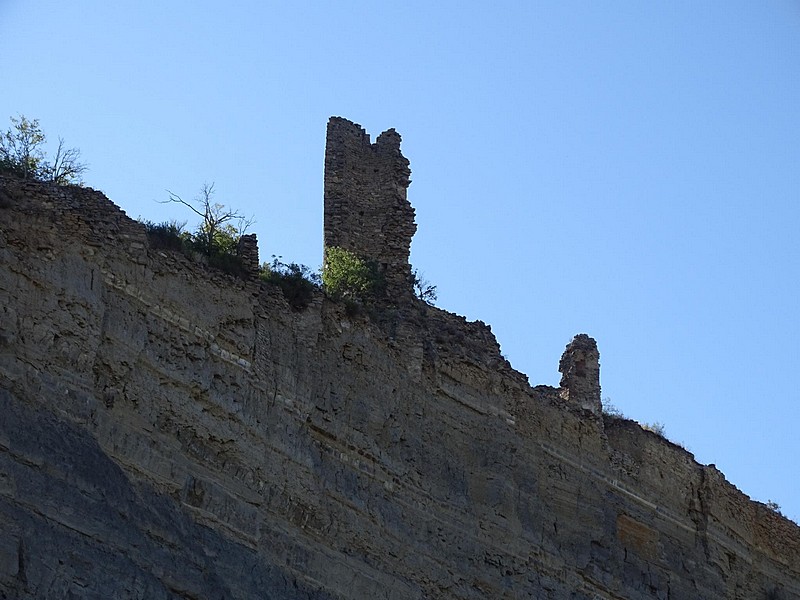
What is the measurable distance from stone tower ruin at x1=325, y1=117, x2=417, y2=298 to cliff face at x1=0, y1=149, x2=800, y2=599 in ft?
4.53

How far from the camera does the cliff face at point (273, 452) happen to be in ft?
84.6

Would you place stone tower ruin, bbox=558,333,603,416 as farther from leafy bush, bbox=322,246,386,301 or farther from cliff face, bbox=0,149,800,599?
leafy bush, bbox=322,246,386,301

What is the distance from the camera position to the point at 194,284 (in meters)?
29.4

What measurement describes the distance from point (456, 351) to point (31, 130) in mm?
8164

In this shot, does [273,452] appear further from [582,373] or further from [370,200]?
[582,373]

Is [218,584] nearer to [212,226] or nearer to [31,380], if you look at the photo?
[31,380]

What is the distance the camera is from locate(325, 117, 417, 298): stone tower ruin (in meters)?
34.9

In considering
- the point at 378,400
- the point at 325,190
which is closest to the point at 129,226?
the point at 378,400

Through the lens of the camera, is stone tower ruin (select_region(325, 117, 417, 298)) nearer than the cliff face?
No

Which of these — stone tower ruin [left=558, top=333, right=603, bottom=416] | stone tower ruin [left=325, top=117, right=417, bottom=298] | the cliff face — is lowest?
the cliff face

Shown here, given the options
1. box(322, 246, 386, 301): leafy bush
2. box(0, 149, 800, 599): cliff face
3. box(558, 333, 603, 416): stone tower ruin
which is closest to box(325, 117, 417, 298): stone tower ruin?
box(322, 246, 386, 301): leafy bush

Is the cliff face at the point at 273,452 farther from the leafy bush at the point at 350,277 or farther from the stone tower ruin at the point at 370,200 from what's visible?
the stone tower ruin at the point at 370,200

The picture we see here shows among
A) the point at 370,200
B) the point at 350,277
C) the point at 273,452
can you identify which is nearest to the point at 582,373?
the point at 370,200

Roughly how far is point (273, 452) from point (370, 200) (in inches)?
311
